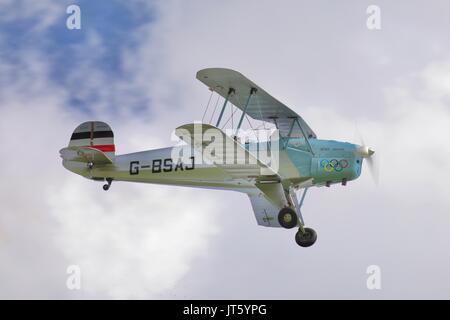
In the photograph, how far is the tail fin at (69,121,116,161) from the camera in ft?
62.6

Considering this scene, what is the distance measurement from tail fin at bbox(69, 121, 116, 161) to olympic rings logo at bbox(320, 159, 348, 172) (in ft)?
17.4

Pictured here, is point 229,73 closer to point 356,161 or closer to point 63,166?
point 356,161

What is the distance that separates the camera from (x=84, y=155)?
720 inches

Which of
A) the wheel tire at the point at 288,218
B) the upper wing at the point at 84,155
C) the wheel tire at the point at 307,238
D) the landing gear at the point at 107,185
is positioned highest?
Answer: the upper wing at the point at 84,155

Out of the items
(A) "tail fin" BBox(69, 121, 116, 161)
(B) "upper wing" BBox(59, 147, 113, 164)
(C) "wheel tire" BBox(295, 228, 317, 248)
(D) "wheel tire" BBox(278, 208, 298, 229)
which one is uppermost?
(A) "tail fin" BBox(69, 121, 116, 161)

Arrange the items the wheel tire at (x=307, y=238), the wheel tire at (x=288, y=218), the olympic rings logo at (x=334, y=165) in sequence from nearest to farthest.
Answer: the wheel tire at (x=288, y=218) < the olympic rings logo at (x=334, y=165) < the wheel tire at (x=307, y=238)

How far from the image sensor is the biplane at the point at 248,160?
53.9 feet

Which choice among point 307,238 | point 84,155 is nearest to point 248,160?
point 307,238

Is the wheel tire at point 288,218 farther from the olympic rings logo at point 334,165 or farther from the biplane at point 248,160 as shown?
the olympic rings logo at point 334,165

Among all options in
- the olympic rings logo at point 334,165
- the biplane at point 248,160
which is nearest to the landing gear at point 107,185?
the biplane at point 248,160

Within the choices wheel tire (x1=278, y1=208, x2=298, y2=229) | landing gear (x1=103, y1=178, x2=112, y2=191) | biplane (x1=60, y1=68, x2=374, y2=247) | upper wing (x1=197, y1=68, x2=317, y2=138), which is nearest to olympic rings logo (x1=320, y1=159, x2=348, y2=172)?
biplane (x1=60, y1=68, x2=374, y2=247)

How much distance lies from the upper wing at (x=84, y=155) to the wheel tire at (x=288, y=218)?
4.41 m

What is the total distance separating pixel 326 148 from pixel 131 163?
4.64m

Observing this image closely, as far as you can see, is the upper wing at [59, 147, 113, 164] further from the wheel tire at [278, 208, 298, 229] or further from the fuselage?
the wheel tire at [278, 208, 298, 229]
